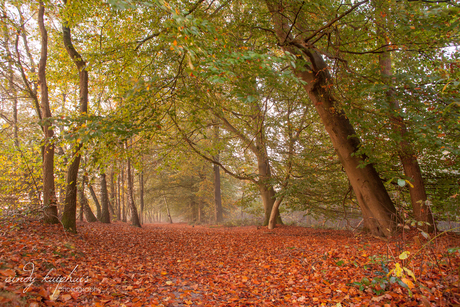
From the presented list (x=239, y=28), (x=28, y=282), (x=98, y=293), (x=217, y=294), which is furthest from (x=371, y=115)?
(x=28, y=282)

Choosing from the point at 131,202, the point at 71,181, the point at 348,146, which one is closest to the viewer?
the point at 348,146

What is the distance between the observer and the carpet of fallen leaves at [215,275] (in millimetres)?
2598

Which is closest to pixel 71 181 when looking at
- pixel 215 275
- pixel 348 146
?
pixel 215 275

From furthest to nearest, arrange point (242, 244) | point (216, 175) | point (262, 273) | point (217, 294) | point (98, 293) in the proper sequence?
point (216, 175) < point (242, 244) < point (262, 273) < point (217, 294) < point (98, 293)

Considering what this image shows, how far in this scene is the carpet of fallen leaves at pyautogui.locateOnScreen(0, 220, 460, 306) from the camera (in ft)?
8.52

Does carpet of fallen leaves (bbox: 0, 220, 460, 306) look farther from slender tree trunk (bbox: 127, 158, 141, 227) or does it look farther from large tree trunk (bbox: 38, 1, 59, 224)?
slender tree trunk (bbox: 127, 158, 141, 227)

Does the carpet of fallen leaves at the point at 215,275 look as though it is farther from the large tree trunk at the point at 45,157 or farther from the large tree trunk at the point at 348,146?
the large tree trunk at the point at 348,146

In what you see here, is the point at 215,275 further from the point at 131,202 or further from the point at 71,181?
the point at 131,202

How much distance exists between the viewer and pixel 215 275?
4.46m

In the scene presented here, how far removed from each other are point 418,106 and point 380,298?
12.3 feet

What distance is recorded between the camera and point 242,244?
280 inches

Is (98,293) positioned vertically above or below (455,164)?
below

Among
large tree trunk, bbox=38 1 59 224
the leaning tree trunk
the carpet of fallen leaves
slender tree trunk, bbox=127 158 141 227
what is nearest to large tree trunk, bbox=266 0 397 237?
the carpet of fallen leaves

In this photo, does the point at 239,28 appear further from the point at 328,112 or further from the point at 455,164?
the point at 455,164
